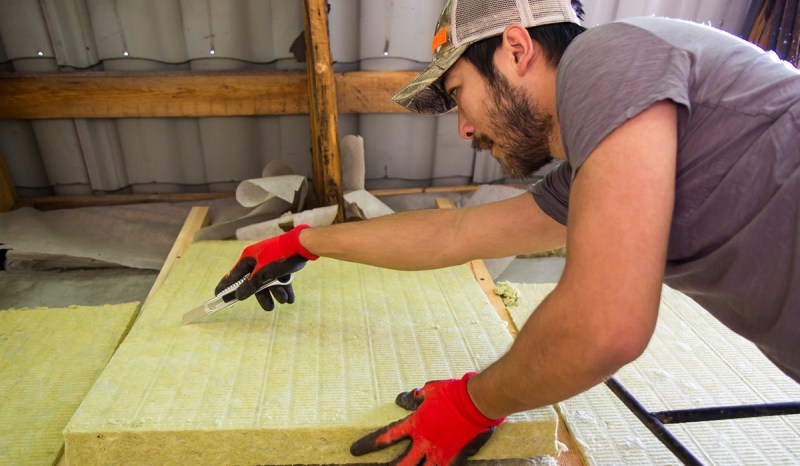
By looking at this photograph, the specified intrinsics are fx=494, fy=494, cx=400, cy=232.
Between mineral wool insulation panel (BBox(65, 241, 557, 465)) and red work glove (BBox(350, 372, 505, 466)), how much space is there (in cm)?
6

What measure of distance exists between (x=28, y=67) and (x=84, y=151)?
1.43ft

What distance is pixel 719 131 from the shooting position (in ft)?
2.26

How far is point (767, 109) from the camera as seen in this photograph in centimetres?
67

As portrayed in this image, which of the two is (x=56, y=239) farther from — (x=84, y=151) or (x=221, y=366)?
(x=221, y=366)

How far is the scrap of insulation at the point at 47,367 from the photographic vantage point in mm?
1164

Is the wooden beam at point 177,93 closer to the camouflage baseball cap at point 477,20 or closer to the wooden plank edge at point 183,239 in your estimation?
the wooden plank edge at point 183,239

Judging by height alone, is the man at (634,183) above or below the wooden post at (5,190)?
above

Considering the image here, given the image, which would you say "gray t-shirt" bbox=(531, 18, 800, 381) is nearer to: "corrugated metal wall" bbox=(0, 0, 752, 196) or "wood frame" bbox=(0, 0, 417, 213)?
"wood frame" bbox=(0, 0, 417, 213)

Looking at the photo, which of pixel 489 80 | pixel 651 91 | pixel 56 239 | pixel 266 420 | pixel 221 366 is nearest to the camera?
pixel 651 91

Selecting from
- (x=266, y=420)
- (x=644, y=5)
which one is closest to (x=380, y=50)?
(x=644, y=5)

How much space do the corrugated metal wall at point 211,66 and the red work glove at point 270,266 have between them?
1.36 meters

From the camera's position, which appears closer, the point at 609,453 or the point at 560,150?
the point at 560,150

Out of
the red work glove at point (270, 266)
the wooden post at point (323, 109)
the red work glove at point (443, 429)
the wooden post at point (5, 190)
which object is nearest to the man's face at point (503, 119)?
the red work glove at point (443, 429)

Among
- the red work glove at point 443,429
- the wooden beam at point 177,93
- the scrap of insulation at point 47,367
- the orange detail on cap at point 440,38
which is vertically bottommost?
the scrap of insulation at point 47,367
